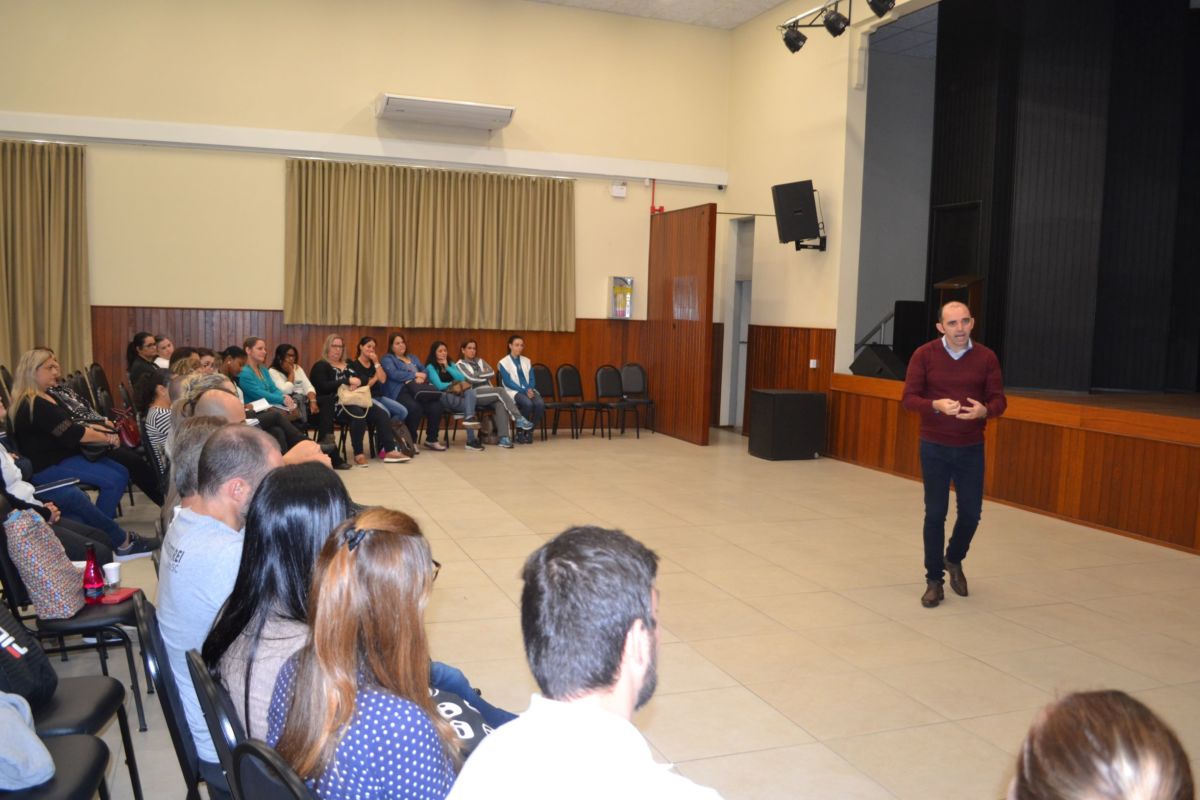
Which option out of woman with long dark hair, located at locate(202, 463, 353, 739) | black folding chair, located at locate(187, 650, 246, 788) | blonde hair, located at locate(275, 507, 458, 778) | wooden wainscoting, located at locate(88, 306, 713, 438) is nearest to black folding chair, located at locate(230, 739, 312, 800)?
blonde hair, located at locate(275, 507, 458, 778)

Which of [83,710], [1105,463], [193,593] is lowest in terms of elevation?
[83,710]

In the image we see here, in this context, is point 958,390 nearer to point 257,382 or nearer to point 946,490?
point 946,490

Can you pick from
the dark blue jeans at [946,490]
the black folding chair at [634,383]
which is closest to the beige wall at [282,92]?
the black folding chair at [634,383]

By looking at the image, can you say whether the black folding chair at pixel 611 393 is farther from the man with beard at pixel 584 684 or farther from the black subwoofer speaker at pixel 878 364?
the man with beard at pixel 584 684

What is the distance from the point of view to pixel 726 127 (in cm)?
1179

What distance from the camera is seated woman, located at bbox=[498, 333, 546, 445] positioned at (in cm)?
1014

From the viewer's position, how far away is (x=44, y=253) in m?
9.28

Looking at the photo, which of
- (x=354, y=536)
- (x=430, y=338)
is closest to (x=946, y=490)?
(x=354, y=536)

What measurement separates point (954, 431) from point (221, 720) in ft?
13.2

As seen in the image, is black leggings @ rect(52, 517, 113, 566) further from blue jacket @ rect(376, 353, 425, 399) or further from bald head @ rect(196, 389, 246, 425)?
blue jacket @ rect(376, 353, 425, 399)

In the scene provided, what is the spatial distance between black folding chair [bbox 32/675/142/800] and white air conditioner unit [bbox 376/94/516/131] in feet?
27.2

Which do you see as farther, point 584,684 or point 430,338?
point 430,338

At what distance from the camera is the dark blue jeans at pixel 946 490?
15.8 ft

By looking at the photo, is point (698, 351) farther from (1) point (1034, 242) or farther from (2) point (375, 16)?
(2) point (375, 16)
